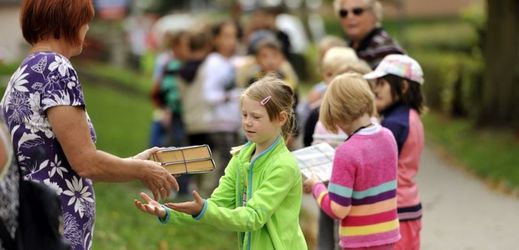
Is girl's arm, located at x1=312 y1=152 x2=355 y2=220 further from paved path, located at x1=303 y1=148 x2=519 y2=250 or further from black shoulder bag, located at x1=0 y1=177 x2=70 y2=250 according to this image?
paved path, located at x1=303 y1=148 x2=519 y2=250

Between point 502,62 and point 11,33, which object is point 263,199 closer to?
point 502,62

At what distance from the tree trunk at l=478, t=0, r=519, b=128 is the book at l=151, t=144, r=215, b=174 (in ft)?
37.1

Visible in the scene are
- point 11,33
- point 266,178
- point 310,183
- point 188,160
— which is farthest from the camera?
point 11,33

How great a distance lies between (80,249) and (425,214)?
21.0ft

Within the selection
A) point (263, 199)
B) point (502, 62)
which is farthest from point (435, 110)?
point (263, 199)

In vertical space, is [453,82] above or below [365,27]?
below

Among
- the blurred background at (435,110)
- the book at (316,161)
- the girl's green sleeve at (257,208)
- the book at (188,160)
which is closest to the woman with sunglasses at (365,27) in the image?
the book at (316,161)

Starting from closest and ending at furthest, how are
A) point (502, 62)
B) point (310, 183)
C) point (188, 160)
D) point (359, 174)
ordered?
point (188, 160) < point (359, 174) < point (310, 183) < point (502, 62)

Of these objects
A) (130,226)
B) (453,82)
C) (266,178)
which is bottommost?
(453,82)

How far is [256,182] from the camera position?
4.79 m

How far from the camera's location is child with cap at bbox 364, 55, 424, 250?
609 centimetres

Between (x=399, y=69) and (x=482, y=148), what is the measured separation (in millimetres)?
8683

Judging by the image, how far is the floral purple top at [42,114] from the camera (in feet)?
14.0

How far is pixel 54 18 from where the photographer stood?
4.35 m
